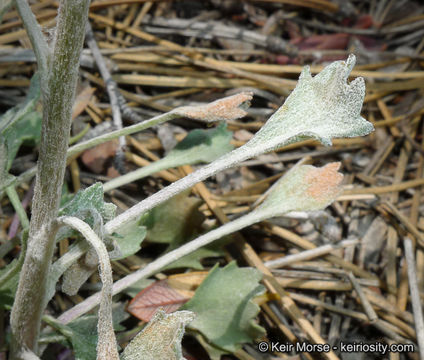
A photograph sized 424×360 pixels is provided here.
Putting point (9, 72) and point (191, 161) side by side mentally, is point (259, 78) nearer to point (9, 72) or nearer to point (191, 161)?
point (191, 161)

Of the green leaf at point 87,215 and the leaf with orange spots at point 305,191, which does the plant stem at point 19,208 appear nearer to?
the green leaf at point 87,215

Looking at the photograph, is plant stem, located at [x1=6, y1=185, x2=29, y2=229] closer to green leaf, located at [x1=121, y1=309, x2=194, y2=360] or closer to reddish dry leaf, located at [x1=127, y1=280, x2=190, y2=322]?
reddish dry leaf, located at [x1=127, y1=280, x2=190, y2=322]

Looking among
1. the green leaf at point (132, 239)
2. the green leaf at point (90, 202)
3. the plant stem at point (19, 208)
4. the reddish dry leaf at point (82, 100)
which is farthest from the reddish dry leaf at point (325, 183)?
the reddish dry leaf at point (82, 100)


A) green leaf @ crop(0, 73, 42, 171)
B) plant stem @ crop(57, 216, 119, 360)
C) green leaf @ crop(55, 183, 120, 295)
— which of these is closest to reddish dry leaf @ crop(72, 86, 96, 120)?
green leaf @ crop(0, 73, 42, 171)

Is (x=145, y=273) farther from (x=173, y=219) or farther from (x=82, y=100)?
(x=82, y=100)

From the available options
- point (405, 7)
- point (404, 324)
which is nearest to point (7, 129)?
point (404, 324)

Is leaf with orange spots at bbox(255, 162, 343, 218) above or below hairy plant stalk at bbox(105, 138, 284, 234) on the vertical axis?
below
